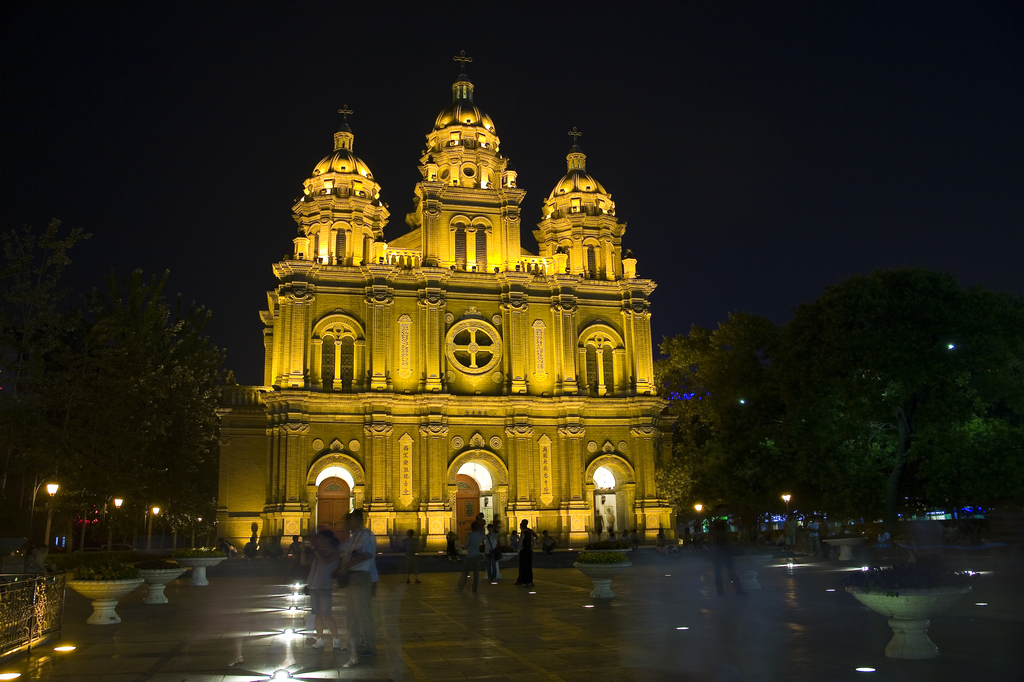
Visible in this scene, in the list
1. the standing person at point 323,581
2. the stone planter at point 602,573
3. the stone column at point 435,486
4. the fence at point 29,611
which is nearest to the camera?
the fence at point 29,611

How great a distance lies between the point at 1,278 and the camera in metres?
28.4

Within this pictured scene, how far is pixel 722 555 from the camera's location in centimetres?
1919

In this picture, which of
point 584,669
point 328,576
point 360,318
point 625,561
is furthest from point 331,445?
point 584,669

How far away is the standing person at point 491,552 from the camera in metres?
25.1

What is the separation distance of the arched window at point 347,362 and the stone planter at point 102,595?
27.7 metres

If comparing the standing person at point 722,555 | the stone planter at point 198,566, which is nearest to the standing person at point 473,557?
the standing person at point 722,555

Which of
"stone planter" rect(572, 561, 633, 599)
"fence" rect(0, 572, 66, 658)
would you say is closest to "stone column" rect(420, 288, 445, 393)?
"stone planter" rect(572, 561, 633, 599)

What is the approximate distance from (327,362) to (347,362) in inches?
40.0

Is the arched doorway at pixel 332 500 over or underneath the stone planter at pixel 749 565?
over

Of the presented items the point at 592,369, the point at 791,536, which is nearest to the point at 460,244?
the point at 592,369

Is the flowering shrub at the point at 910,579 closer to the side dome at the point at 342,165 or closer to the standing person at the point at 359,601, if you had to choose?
the standing person at the point at 359,601

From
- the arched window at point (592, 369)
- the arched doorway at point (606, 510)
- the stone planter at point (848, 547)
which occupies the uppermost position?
the arched window at point (592, 369)

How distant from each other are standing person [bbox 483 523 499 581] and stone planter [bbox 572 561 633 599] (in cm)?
552

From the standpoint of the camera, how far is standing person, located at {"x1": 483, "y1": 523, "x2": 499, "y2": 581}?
2512 cm
